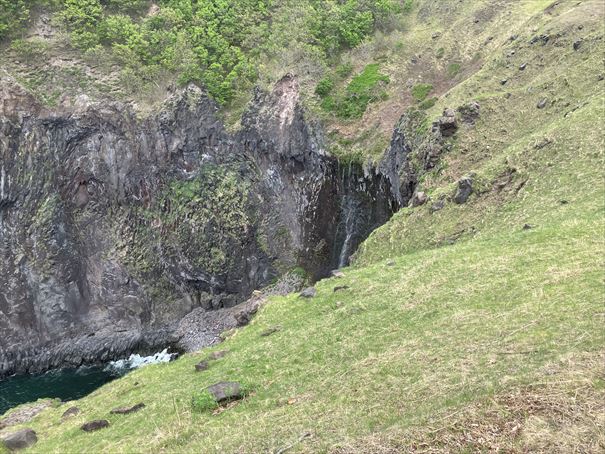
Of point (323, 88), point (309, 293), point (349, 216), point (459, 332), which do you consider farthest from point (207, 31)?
point (459, 332)

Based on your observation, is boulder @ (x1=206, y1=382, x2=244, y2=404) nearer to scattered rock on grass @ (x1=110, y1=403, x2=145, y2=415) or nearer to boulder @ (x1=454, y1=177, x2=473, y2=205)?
scattered rock on grass @ (x1=110, y1=403, x2=145, y2=415)

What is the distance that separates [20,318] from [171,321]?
1682 centimetres

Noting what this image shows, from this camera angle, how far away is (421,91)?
192 ft

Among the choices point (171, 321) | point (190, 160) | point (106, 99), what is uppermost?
point (106, 99)

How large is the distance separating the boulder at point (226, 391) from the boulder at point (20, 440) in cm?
851

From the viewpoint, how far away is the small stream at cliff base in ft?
149

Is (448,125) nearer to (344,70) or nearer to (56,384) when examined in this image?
(344,70)

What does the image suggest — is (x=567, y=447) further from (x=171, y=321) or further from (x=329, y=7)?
(x=329, y=7)

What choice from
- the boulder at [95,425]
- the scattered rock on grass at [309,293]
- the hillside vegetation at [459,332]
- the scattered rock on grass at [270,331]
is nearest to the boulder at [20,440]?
Result: the hillside vegetation at [459,332]

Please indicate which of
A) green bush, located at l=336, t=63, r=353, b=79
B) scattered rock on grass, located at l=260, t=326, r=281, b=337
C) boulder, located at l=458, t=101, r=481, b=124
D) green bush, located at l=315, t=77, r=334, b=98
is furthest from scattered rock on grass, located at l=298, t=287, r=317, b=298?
green bush, located at l=336, t=63, r=353, b=79

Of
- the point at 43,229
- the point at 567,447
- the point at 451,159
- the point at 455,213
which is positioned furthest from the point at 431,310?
the point at 43,229

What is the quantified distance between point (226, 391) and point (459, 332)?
827 cm

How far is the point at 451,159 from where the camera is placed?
3978cm

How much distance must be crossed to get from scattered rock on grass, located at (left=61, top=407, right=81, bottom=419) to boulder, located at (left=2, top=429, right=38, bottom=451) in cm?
245
